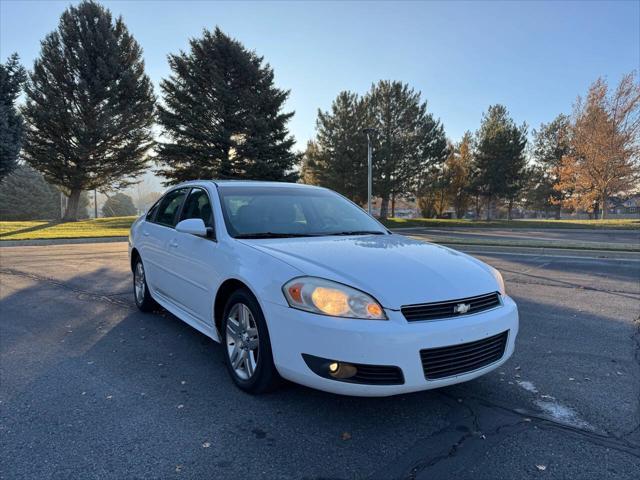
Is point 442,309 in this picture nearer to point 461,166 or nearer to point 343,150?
point 343,150

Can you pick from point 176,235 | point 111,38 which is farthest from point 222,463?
point 111,38

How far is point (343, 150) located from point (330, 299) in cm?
3618

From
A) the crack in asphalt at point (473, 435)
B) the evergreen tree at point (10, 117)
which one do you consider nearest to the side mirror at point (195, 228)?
the crack in asphalt at point (473, 435)

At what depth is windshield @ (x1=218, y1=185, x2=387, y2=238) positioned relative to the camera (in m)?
3.70

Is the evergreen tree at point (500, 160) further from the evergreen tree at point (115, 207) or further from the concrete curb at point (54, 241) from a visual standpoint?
the evergreen tree at point (115, 207)

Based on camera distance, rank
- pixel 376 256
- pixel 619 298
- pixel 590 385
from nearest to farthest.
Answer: pixel 376 256, pixel 590 385, pixel 619 298

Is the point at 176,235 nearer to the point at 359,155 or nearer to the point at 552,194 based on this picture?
the point at 359,155

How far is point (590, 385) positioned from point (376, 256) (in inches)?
78.2

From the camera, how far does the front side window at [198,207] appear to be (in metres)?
3.98

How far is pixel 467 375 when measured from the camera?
2.71 m

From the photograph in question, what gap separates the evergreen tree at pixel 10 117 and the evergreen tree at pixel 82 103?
10.1 metres

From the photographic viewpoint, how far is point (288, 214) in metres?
4.00

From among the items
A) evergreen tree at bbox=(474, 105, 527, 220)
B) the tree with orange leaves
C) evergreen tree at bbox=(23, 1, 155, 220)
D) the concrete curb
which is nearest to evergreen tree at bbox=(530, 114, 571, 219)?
evergreen tree at bbox=(474, 105, 527, 220)

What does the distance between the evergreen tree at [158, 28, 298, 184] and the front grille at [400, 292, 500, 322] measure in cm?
2897
